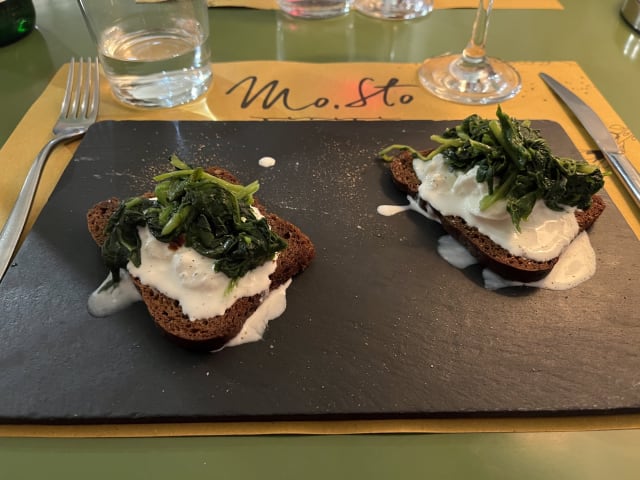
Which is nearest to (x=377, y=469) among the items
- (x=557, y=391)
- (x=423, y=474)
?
(x=423, y=474)

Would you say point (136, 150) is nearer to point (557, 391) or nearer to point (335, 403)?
point (335, 403)

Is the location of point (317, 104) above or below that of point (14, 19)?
below

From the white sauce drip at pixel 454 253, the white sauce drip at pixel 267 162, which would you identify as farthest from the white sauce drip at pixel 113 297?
the white sauce drip at pixel 454 253

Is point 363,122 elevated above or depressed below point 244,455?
above

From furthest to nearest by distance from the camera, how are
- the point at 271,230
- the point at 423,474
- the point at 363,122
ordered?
1. the point at 363,122
2. the point at 271,230
3. the point at 423,474

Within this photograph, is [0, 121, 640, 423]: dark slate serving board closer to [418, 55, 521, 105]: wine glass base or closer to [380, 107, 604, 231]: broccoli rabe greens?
[380, 107, 604, 231]: broccoli rabe greens

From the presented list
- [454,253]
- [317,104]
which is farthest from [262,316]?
[317,104]

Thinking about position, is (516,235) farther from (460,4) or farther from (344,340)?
(460,4)
